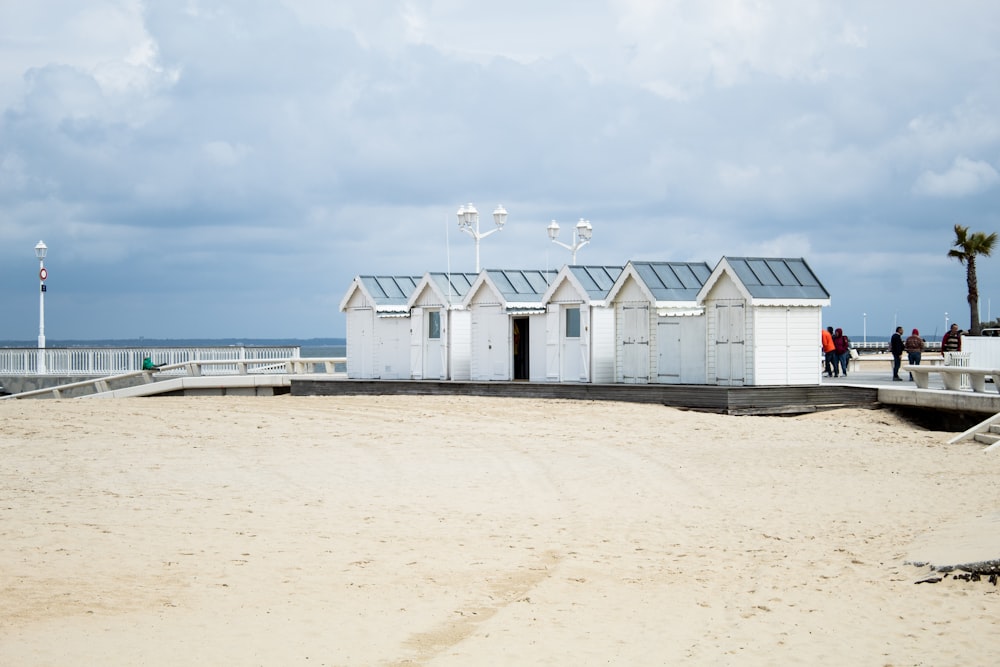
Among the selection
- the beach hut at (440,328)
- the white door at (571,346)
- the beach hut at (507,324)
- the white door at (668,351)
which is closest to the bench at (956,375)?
the white door at (668,351)

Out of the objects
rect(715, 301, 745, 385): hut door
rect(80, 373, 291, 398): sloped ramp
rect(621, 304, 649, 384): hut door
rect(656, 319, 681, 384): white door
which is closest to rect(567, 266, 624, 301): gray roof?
rect(621, 304, 649, 384): hut door

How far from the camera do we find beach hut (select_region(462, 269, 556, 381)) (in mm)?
32312

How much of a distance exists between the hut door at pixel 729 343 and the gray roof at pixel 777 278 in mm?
613

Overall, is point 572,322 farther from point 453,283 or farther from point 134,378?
point 134,378

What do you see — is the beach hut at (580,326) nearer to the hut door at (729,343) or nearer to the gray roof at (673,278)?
the gray roof at (673,278)

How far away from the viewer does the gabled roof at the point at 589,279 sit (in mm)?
30641

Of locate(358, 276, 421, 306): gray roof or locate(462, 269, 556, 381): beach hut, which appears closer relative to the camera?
locate(462, 269, 556, 381): beach hut

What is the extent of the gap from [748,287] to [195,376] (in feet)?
58.7

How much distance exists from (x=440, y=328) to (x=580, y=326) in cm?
491

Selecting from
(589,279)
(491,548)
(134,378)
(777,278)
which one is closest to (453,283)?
(589,279)

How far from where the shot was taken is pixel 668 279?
98.9ft

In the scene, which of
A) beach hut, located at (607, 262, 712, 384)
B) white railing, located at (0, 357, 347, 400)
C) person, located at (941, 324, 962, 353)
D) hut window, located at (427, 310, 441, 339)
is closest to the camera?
beach hut, located at (607, 262, 712, 384)

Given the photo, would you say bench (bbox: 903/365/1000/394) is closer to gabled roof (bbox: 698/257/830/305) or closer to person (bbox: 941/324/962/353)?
gabled roof (bbox: 698/257/830/305)

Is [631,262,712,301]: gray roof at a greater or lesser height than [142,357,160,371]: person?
greater
